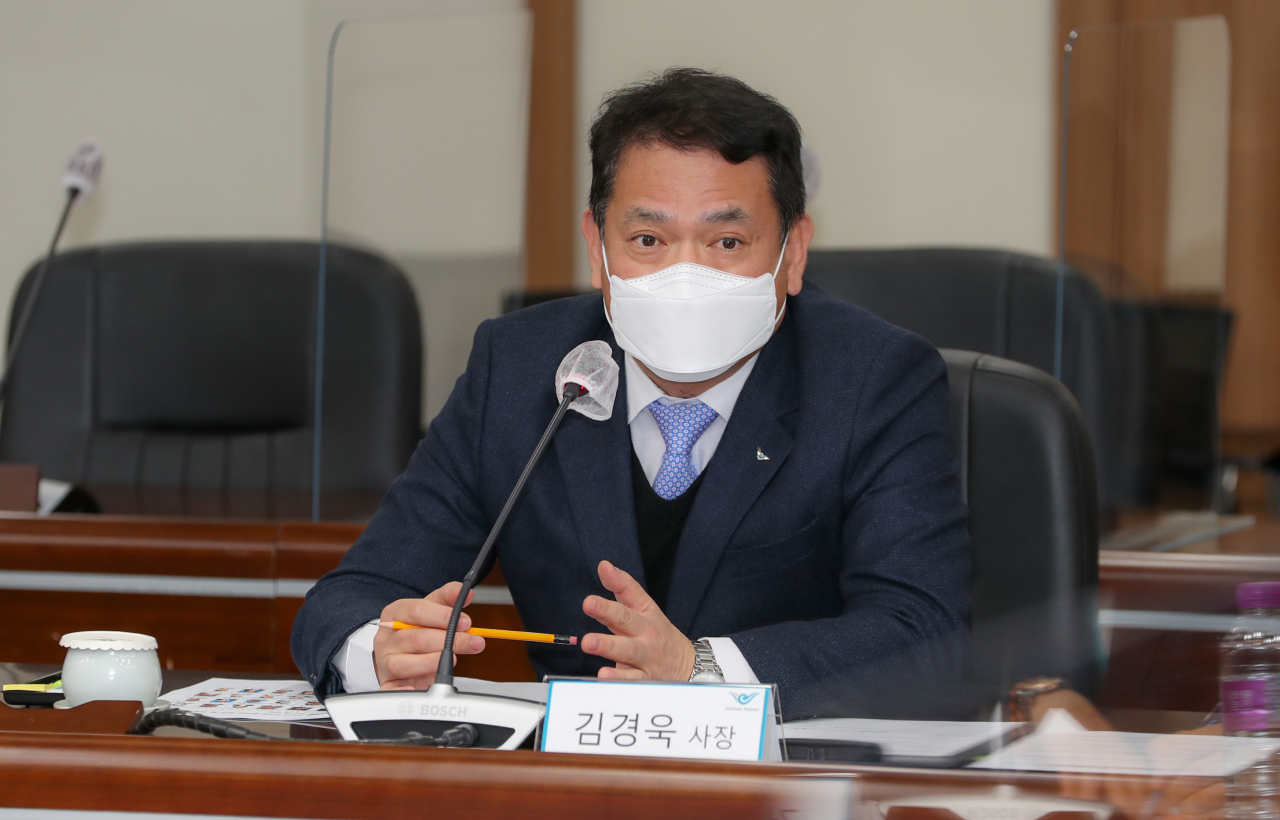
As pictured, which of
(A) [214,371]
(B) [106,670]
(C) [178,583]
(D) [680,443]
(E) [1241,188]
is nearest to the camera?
(B) [106,670]

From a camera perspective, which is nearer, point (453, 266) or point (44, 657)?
point (44, 657)

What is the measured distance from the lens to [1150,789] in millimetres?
659

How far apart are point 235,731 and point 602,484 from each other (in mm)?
608

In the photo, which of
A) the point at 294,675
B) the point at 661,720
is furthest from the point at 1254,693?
the point at 294,675

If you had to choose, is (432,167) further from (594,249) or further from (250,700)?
(250,700)

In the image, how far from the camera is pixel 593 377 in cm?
122

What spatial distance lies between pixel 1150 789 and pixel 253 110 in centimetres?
365

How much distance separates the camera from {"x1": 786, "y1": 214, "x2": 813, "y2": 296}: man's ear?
56.7 inches

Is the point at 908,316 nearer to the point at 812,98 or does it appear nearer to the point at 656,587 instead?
the point at 656,587

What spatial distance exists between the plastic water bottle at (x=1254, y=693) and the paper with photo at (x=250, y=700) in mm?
615

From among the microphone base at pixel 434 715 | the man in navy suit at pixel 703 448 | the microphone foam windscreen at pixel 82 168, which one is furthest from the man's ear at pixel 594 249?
the microphone foam windscreen at pixel 82 168

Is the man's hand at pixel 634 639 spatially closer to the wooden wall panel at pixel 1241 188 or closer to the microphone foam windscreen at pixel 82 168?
the wooden wall panel at pixel 1241 188

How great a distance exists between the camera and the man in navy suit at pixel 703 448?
1.28 metres

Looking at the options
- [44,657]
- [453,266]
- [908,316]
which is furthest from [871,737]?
Result: [453,266]
